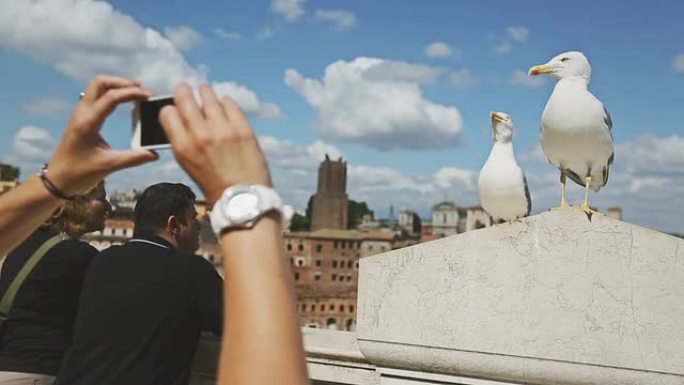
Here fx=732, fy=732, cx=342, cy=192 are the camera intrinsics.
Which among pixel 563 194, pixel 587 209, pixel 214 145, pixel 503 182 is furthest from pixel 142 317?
pixel 503 182

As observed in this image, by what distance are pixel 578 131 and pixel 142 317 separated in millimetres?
3094

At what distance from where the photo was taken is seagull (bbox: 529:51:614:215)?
4.71 meters

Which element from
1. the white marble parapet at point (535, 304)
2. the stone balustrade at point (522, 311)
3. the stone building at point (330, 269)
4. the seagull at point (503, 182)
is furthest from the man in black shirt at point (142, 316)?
the stone building at point (330, 269)

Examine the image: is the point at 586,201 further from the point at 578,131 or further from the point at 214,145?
the point at 214,145

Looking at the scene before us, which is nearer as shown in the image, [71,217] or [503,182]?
[71,217]

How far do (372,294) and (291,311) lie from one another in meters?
2.91

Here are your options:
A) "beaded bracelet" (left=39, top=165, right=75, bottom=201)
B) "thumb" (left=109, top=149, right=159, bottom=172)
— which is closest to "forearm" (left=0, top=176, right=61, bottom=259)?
"beaded bracelet" (left=39, top=165, right=75, bottom=201)

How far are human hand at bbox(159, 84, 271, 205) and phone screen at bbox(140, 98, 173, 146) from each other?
9 centimetres

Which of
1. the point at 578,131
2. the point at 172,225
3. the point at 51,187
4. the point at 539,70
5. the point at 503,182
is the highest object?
the point at 539,70

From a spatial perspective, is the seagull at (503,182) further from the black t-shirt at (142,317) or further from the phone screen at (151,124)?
the phone screen at (151,124)

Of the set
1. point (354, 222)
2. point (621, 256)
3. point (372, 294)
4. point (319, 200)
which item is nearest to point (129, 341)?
point (372, 294)

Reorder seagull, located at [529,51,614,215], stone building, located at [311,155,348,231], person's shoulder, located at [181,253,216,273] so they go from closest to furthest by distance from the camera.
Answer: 1. person's shoulder, located at [181,253,216,273]
2. seagull, located at [529,51,614,215]
3. stone building, located at [311,155,348,231]

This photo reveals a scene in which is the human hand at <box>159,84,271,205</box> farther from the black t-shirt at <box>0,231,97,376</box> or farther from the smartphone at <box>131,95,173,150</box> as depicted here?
the black t-shirt at <box>0,231,97,376</box>

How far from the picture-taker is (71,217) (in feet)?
12.1
